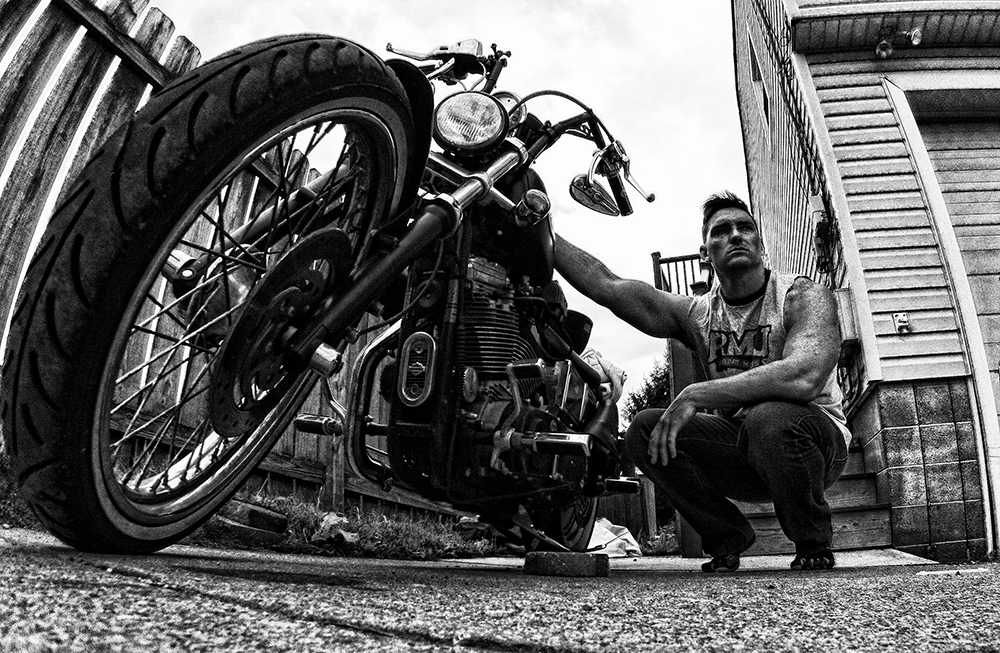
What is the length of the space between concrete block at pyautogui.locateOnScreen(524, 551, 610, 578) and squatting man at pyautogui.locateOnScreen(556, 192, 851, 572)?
20.2 inches

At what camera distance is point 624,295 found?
9.00 ft

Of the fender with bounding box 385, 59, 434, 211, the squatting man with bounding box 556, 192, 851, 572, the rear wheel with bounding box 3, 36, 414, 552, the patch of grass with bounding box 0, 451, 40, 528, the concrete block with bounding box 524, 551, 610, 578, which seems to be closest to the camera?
the rear wheel with bounding box 3, 36, 414, 552

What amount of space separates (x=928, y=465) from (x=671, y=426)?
3300mm

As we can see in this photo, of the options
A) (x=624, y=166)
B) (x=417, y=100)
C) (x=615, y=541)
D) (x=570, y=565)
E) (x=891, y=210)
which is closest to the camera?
(x=417, y=100)

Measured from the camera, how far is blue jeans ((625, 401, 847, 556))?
2.17 metres

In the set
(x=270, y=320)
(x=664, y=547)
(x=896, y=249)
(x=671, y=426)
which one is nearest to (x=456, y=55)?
(x=270, y=320)

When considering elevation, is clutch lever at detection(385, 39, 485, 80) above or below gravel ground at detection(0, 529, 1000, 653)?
above

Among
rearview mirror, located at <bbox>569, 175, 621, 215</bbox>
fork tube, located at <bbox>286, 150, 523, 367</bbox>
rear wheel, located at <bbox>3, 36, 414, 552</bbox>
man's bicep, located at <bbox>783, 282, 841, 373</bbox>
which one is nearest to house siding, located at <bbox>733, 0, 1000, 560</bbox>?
man's bicep, located at <bbox>783, 282, 841, 373</bbox>

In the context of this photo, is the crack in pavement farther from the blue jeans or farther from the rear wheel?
the blue jeans

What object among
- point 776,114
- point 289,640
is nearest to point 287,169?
point 289,640

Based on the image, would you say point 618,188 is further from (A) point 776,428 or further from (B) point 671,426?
(A) point 776,428

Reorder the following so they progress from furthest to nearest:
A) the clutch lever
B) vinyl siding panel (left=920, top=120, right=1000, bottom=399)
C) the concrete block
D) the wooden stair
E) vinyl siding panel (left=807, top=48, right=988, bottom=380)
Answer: vinyl siding panel (left=920, top=120, right=1000, bottom=399)
vinyl siding panel (left=807, top=48, right=988, bottom=380)
the wooden stair
the clutch lever
the concrete block

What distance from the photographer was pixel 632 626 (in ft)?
2.59

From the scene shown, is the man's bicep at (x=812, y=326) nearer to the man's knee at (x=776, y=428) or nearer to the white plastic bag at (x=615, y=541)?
the man's knee at (x=776, y=428)
